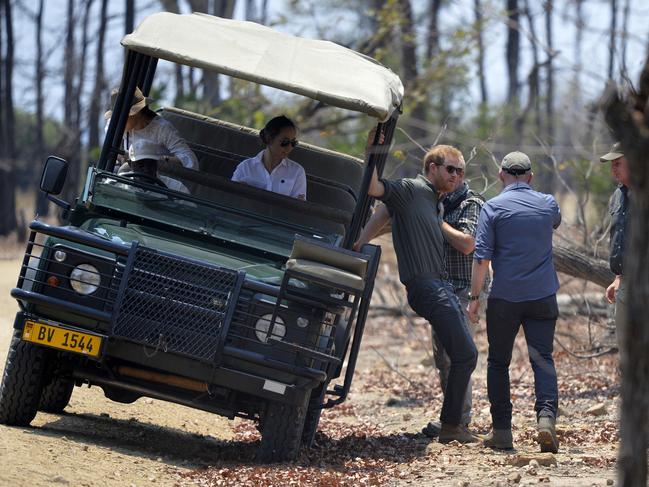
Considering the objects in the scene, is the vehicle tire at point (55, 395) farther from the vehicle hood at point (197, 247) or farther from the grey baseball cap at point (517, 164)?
the grey baseball cap at point (517, 164)

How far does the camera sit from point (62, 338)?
248 inches

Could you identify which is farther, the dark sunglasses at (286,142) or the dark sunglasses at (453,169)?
the dark sunglasses at (286,142)

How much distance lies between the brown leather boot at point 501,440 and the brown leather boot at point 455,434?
0.28m

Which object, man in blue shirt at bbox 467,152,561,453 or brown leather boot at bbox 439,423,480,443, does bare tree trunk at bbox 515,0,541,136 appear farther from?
brown leather boot at bbox 439,423,480,443

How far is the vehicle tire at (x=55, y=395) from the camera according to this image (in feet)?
25.0

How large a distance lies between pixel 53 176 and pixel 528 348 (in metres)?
3.14

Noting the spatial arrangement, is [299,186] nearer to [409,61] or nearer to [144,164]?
[144,164]

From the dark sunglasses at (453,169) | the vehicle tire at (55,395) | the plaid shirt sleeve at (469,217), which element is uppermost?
the dark sunglasses at (453,169)

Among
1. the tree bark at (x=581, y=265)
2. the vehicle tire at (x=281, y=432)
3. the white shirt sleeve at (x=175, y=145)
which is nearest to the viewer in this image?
the vehicle tire at (x=281, y=432)

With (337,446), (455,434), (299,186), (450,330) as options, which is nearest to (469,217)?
(450,330)

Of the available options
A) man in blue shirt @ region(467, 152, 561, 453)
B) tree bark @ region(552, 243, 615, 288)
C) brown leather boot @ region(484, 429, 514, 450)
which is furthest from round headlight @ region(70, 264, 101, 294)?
tree bark @ region(552, 243, 615, 288)

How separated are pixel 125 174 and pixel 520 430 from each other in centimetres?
328

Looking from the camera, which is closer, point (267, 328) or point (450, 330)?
point (267, 328)

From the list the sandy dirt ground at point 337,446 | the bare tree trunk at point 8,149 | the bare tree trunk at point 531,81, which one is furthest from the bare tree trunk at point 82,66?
the sandy dirt ground at point 337,446
